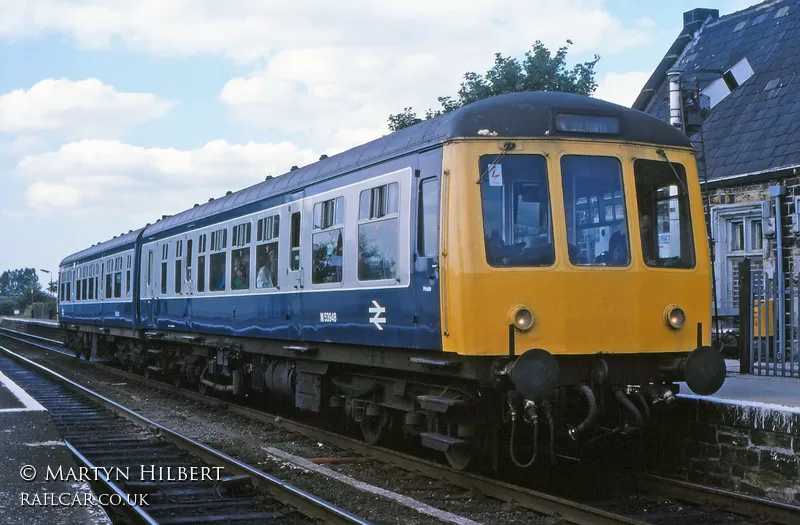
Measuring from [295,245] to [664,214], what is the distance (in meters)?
4.46

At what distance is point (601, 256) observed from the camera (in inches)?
307

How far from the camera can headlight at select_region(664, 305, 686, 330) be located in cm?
788

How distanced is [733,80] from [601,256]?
21.8 feet

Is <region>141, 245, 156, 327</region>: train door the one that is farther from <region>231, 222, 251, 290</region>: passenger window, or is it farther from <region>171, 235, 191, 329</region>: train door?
<region>231, 222, 251, 290</region>: passenger window

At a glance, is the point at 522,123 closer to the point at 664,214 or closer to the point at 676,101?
the point at 664,214

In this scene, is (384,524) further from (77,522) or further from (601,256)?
(601,256)

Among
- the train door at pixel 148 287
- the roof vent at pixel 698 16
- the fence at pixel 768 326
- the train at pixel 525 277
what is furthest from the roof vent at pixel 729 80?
the roof vent at pixel 698 16

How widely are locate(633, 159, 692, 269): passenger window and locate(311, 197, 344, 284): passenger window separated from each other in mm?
3122

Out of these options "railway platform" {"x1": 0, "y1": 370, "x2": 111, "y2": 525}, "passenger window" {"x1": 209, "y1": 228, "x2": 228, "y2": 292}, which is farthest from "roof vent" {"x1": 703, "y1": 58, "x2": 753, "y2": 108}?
"railway platform" {"x1": 0, "y1": 370, "x2": 111, "y2": 525}

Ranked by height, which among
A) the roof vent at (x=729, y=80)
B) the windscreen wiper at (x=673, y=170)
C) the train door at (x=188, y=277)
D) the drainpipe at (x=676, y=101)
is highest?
the roof vent at (x=729, y=80)

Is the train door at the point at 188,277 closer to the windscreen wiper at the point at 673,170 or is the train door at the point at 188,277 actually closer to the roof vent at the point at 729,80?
the roof vent at the point at 729,80

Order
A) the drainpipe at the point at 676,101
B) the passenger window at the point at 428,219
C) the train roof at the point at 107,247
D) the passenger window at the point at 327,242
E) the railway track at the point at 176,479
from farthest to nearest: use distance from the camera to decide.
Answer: the train roof at the point at 107,247, the drainpipe at the point at 676,101, the passenger window at the point at 327,242, the passenger window at the point at 428,219, the railway track at the point at 176,479

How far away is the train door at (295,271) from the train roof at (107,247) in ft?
31.5

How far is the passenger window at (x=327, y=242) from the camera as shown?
9836mm
